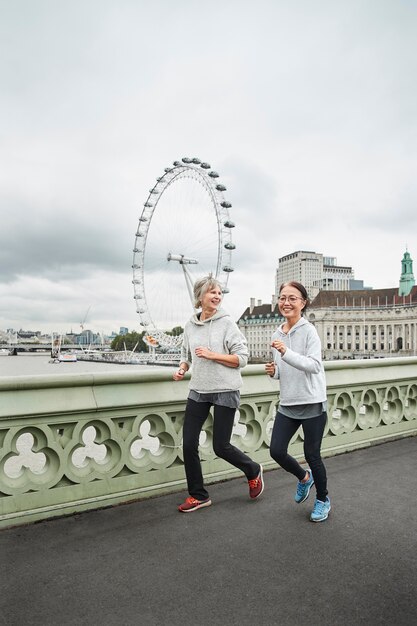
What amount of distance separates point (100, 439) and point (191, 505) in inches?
32.5

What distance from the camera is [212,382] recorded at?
3.48 meters

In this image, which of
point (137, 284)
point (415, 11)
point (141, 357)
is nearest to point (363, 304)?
point (141, 357)

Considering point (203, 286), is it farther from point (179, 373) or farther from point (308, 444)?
point (308, 444)

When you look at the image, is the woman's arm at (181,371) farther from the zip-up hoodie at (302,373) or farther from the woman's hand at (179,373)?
the zip-up hoodie at (302,373)

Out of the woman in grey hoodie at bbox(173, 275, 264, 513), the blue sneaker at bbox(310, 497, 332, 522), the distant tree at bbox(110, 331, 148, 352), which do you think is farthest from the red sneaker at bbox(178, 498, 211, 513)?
the distant tree at bbox(110, 331, 148, 352)

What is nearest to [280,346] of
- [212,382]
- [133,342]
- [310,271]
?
[212,382]

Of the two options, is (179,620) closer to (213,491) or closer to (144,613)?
(144,613)

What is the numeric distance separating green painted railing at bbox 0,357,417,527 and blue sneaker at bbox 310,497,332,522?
105 centimetres

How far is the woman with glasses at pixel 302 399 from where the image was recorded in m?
3.37

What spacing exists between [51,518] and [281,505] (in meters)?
1.63

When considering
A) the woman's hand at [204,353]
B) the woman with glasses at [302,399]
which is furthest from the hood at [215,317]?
the woman with glasses at [302,399]

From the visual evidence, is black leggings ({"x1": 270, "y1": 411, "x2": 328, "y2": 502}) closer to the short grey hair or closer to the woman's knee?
the woman's knee

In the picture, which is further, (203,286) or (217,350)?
(203,286)

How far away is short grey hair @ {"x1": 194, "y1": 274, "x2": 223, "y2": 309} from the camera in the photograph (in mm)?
3613
